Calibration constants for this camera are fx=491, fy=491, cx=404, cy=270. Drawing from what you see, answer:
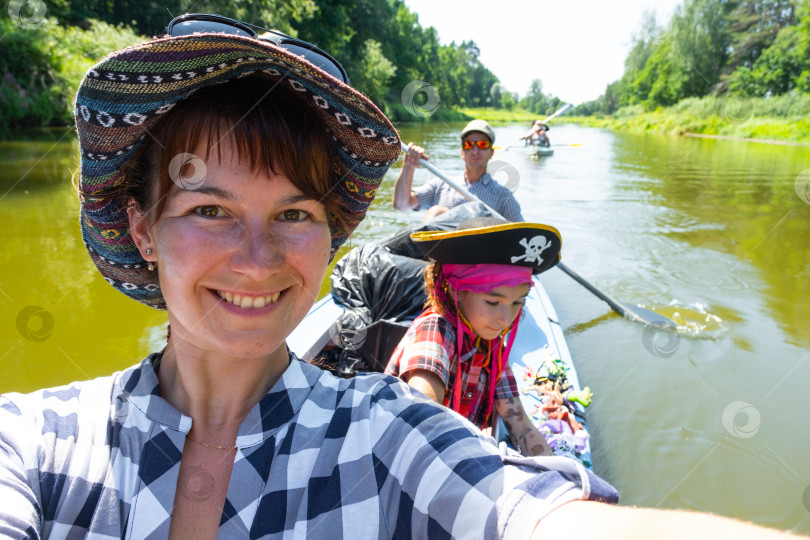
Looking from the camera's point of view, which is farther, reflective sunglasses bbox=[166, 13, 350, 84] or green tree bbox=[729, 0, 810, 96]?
green tree bbox=[729, 0, 810, 96]

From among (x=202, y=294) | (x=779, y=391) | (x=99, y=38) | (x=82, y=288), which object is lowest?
(x=779, y=391)

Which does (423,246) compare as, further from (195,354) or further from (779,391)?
(779,391)

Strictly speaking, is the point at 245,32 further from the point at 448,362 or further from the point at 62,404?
the point at 448,362

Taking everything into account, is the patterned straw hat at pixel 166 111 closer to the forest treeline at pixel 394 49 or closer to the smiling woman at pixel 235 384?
the smiling woman at pixel 235 384

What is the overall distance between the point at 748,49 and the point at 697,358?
142 ft

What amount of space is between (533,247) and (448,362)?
0.62 m

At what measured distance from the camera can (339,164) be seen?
1.14 m

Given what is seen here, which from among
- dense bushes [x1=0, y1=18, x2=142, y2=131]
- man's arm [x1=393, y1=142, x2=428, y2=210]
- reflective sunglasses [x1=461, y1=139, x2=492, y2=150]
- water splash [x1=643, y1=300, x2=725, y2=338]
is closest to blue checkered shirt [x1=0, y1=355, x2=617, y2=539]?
man's arm [x1=393, y1=142, x2=428, y2=210]

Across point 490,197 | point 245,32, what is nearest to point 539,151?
point 490,197

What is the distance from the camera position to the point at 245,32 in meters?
1.02

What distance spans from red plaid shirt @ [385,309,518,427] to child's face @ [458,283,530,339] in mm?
93

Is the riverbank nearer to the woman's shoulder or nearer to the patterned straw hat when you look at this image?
the patterned straw hat

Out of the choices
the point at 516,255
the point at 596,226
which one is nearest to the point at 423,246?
the point at 516,255

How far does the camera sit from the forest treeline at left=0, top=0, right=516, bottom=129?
13.2 metres
